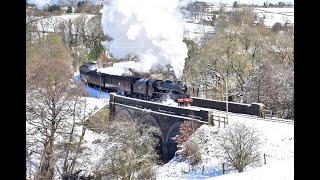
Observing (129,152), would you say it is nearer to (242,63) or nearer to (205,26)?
(242,63)

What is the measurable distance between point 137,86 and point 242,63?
1096mm

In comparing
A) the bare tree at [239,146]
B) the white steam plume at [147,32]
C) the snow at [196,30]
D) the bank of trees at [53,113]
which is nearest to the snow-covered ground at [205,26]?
the snow at [196,30]

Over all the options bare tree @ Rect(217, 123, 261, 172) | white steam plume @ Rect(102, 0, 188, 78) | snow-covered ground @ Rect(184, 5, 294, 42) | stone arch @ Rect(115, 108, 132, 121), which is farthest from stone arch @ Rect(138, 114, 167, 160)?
snow-covered ground @ Rect(184, 5, 294, 42)

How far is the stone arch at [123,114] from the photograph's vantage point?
12.7ft

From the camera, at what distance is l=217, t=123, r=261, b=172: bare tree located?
9.64 ft

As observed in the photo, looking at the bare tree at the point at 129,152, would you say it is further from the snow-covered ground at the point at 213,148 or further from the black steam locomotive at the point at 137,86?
the black steam locomotive at the point at 137,86

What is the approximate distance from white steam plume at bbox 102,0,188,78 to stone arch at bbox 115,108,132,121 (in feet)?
2.06

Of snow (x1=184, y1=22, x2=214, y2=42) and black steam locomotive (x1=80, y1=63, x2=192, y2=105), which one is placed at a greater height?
snow (x1=184, y1=22, x2=214, y2=42)

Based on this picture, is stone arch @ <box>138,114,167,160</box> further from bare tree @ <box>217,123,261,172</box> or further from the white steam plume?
the white steam plume


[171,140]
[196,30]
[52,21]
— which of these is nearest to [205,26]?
[196,30]

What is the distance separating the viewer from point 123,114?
Result: 399 centimetres
